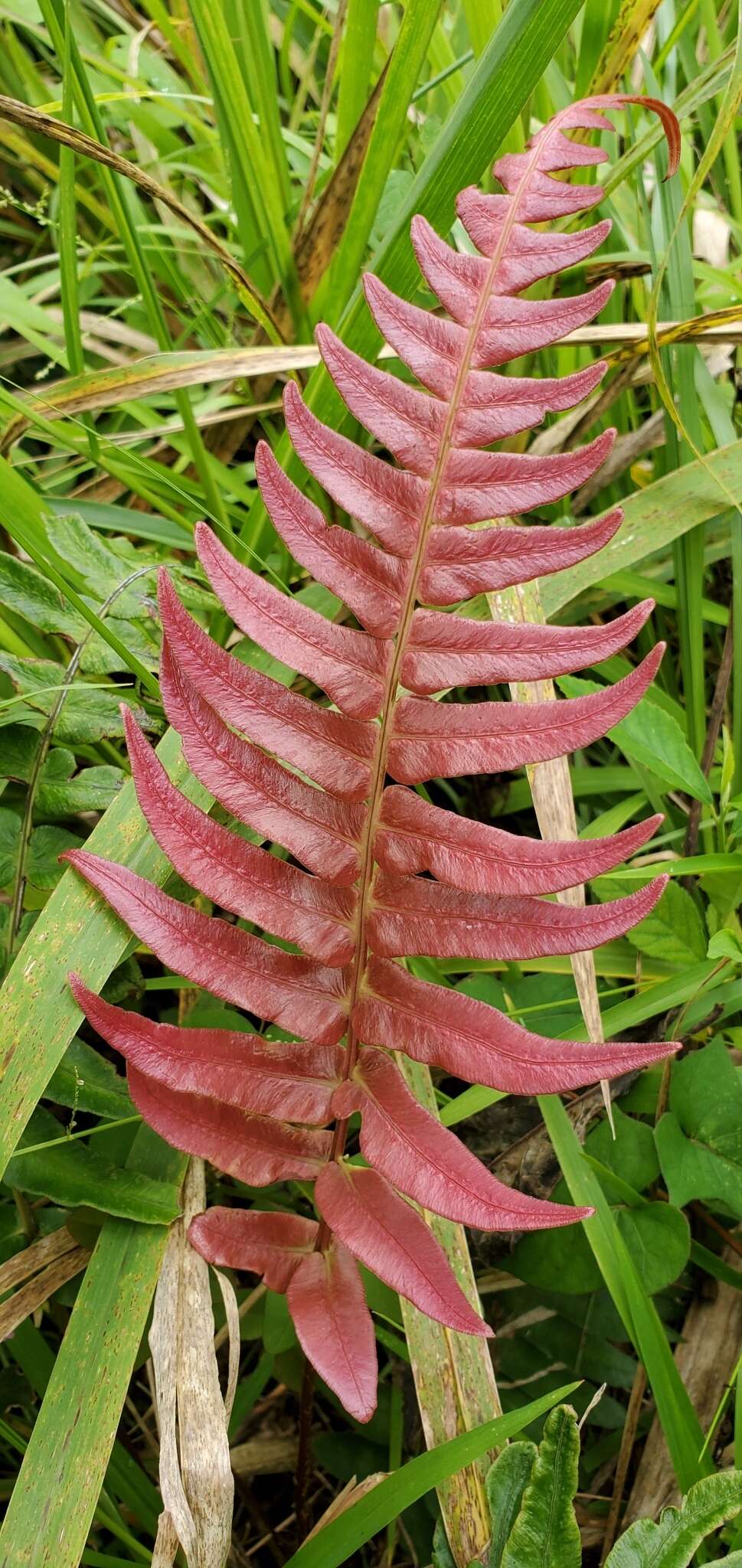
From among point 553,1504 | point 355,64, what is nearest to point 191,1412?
point 553,1504

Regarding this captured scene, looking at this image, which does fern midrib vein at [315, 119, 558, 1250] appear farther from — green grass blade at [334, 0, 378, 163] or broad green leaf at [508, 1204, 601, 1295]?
green grass blade at [334, 0, 378, 163]

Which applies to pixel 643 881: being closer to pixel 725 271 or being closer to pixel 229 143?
pixel 725 271

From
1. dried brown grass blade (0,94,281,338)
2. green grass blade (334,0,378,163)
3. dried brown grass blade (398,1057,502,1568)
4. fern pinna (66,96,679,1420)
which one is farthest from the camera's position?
green grass blade (334,0,378,163)

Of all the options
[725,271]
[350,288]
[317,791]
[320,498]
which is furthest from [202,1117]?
[725,271]

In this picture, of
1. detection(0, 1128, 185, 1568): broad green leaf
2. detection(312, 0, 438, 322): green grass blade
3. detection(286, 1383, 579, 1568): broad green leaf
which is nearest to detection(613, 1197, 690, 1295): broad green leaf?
detection(286, 1383, 579, 1568): broad green leaf

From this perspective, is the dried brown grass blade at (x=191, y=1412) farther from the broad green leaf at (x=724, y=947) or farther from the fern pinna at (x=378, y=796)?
the broad green leaf at (x=724, y=947)

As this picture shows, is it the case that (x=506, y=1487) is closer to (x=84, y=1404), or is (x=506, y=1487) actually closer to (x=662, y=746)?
(x=84, y=1404)

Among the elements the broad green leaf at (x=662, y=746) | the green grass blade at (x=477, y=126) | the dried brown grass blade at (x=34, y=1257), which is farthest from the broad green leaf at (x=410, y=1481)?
the green grass blade at (x=477, y=126)
